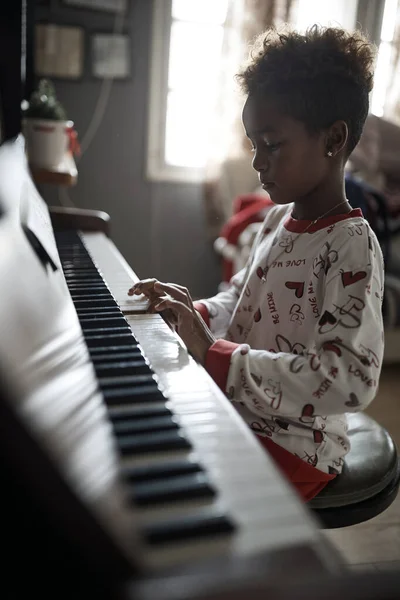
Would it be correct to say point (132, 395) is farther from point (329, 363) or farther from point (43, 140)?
point (43, 140)

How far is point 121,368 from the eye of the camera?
667 millimetres

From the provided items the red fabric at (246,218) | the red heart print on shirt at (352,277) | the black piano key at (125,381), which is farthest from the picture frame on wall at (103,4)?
the black piano key at (125,381)

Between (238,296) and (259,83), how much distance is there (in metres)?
0.45

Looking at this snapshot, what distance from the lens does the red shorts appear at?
0.88m

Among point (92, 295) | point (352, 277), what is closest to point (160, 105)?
point (92, 295)

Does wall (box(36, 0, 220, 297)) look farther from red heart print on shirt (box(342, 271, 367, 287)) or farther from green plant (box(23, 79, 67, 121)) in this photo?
red heart print on shirt (box(342, 271, 367, 287))

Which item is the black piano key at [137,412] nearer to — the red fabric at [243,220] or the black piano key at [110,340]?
the black piano key at [110,340]

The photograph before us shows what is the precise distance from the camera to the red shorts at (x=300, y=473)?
885 millimetres

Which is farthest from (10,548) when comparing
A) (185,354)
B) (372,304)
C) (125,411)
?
(372,304)

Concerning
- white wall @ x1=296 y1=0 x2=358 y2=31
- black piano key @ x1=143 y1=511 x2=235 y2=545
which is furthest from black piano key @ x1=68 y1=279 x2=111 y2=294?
white wall @ x1=296 y1=0 x2=358 y2=31

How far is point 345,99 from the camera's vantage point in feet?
2.97

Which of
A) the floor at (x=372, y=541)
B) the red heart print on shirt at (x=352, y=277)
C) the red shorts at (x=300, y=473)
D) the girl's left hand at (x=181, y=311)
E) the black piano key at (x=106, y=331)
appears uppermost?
the red heart print on shirt at (x=352, y=277)

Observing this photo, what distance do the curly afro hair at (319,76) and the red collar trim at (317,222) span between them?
11cm

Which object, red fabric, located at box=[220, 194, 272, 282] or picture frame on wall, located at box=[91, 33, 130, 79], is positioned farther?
picture frame on wall, located at box=[91, 33, 130, 79]
